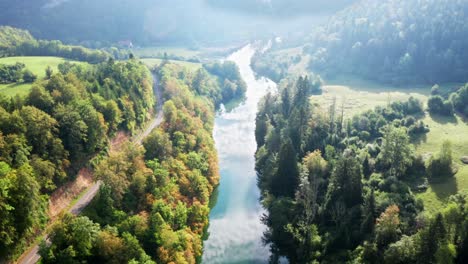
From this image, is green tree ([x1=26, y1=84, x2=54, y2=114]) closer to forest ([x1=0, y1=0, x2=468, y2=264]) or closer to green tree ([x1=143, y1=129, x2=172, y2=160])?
forest ([x1=0, y1=0, x2=468, y2=264])

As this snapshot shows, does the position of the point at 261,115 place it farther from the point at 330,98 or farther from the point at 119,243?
the point at 119,243

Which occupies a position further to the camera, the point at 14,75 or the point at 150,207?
the point at 14,75

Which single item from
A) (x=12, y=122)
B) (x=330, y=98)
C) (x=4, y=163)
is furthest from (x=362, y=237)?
(x=330, y=98)

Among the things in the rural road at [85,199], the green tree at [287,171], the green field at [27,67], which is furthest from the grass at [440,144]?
the green field at [27,67]

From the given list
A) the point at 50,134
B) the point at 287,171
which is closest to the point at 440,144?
the point at 287,171

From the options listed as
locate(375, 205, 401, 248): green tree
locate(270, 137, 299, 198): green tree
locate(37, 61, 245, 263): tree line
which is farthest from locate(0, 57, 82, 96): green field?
Answer: locate(375, 205, 401, 248): green tree

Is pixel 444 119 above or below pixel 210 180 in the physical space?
above

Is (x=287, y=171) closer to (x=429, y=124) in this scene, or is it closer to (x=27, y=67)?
(x=429, y=124)
